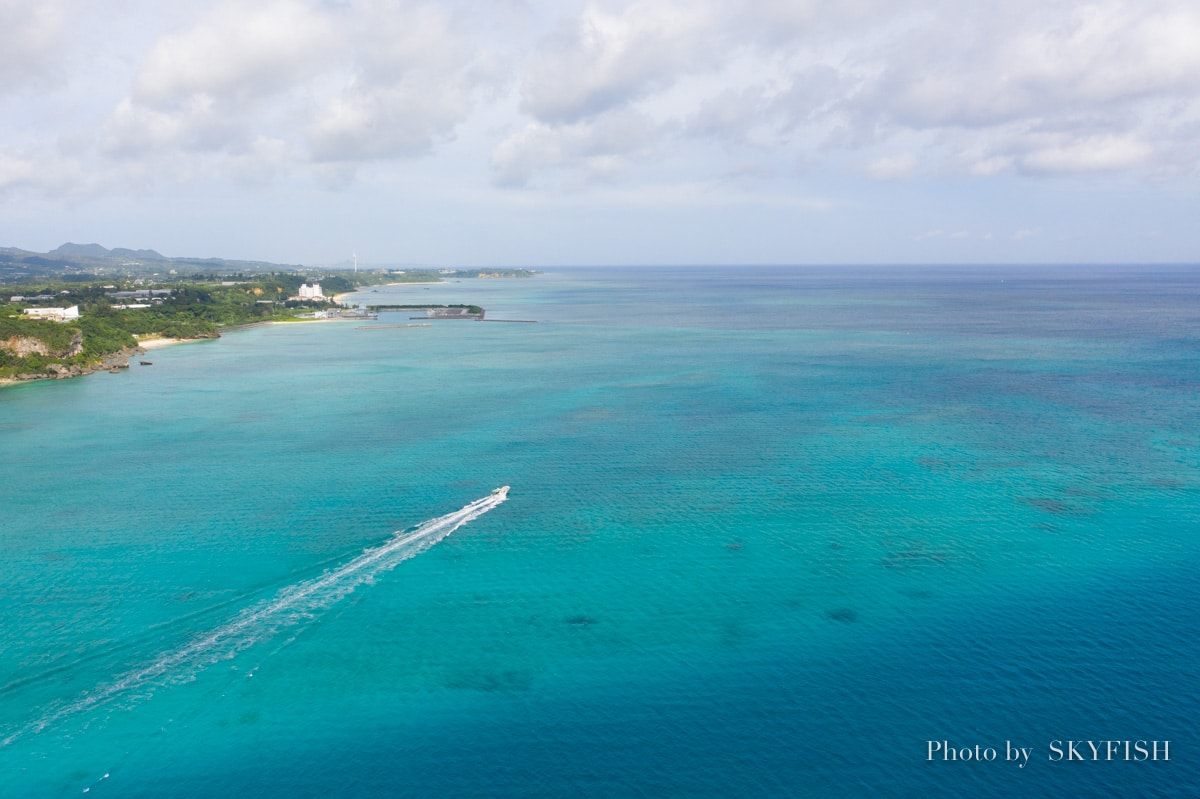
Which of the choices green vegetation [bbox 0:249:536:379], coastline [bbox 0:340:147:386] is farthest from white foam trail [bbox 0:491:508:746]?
green vegetation [bbox 0:249:536:379]

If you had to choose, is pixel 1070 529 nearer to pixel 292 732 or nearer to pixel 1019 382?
pixel 292 732

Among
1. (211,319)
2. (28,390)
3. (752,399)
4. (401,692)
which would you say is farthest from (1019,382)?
(211,319)

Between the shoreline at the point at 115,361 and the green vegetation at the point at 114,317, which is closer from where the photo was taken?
the shoreline at the point at 115,361

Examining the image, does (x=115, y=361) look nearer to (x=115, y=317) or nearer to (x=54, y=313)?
(x=54, y=313)

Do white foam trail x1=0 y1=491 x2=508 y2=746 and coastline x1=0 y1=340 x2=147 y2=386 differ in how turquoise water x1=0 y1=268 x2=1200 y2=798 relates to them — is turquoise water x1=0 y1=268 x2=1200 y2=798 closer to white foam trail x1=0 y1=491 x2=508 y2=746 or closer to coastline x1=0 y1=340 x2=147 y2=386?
white foam trail x1=0 y1=491 x2=508 y2=746

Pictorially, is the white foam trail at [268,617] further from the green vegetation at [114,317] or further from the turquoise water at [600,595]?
the green vegetation at [114,317]

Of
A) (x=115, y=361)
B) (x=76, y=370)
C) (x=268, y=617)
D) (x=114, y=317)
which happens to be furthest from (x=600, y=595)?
(x=114, y=317)

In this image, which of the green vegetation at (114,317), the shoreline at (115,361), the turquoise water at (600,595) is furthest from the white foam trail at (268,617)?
the green vegetation at (114,317)
